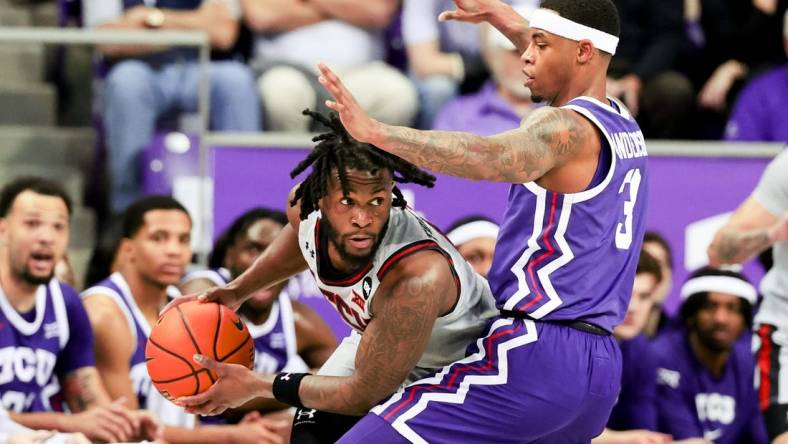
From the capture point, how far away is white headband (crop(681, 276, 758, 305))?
7.25 metres

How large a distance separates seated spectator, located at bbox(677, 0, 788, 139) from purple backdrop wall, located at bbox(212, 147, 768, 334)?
37.8 inches

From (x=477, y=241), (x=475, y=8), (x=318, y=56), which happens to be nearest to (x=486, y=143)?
(x=475, y=8)

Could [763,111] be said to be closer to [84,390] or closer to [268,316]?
[268,316]

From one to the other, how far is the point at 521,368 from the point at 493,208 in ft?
11.6

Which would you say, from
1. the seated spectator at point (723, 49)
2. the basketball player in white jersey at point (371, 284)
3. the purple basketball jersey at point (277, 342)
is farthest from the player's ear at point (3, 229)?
the seated spectator at point (723, 49)

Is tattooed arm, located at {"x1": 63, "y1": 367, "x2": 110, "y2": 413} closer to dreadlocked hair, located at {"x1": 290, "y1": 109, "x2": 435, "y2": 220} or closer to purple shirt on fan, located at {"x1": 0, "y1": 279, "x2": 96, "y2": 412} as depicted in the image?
purple shirt on fan, located at {"x1": 0, "y1": 279, "x2": 96, "y2": 412}

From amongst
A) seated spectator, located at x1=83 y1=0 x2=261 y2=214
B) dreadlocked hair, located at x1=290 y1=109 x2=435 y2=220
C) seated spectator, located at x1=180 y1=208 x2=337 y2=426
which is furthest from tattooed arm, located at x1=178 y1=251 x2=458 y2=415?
seated spectator, located at x1=83 y1=0 x2=261 y2=214

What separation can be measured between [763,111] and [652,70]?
0.82 m

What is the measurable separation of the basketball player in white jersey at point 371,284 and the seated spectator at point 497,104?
11.2 ft

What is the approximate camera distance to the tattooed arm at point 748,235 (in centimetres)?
522

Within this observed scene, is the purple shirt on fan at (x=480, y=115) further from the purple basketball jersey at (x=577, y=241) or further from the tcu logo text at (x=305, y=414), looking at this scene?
the purple basketball jersey at (x=577, y=241)

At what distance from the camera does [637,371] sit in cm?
714

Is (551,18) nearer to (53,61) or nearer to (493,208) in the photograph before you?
(493,208)

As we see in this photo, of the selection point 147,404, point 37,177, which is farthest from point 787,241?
point 37,177
